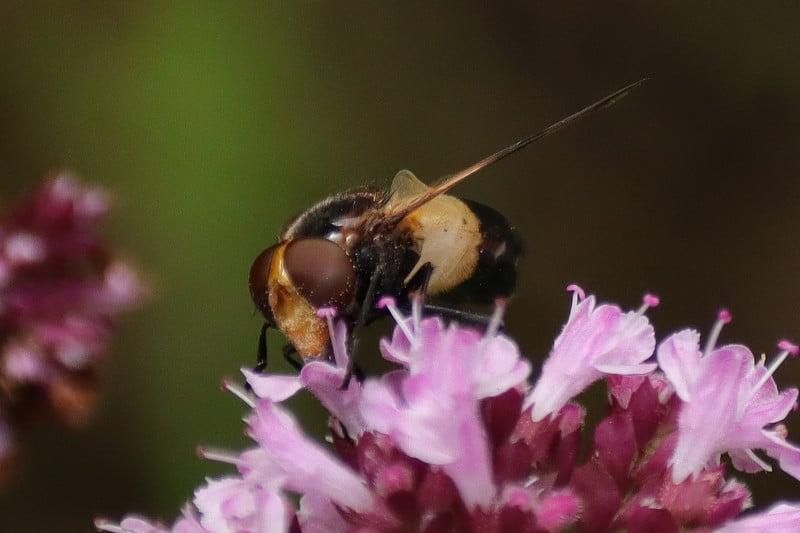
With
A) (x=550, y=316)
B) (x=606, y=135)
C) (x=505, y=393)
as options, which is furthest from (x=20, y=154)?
(x=505, y=393)

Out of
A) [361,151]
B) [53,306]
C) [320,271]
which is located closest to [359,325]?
[320,271]

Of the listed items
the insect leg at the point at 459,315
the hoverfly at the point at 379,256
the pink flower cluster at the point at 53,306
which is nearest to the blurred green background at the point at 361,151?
the pink flower cluster at the point at 53,306

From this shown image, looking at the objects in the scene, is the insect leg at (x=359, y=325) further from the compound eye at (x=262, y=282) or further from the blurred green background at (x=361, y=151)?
the blurred green background at (x=361, y=151)

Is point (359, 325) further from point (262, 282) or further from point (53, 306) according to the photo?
point (53, 306)

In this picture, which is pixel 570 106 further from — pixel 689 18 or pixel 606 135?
pixel 689 18

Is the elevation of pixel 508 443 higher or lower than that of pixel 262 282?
lower

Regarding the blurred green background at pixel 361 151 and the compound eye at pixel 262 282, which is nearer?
the compound eye at pixel 262 282
